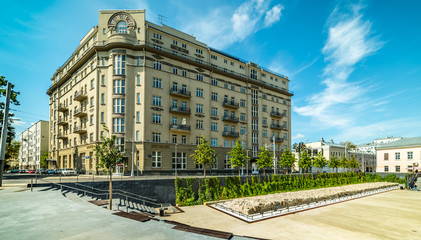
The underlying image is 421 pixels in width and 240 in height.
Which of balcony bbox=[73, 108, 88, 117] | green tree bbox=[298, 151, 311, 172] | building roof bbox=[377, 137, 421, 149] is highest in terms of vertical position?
balcony bbox=[73, 108, 88, 117]

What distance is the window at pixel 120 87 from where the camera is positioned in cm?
4616

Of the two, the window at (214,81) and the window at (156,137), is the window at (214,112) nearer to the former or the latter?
the window at (214,81)

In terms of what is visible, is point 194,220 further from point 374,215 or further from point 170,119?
point 170,119

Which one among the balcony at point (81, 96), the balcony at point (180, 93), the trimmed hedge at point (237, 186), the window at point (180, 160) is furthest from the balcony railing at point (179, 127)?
the balcony at point (81, 96)

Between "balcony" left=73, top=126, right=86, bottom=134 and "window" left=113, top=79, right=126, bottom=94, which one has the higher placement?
"window" left=113, top=79, right=126, bottom=94

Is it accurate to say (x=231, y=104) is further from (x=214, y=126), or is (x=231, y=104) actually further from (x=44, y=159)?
(x=44, y=159)

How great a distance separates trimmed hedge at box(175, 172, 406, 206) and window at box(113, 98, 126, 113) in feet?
72.9

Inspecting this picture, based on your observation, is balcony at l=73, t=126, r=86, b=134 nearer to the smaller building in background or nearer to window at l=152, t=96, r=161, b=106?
window at l=152, t=96, r=161, b=106

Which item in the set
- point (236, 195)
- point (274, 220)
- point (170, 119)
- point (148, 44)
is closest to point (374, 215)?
point (274, 220)

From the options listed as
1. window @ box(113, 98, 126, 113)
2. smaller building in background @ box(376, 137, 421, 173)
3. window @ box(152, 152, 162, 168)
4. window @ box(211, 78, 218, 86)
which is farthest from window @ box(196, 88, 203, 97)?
smaller building in background @ box(376, 137, 421, 173)

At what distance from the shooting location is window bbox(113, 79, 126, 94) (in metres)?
46.2

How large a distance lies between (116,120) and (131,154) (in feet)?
24.0

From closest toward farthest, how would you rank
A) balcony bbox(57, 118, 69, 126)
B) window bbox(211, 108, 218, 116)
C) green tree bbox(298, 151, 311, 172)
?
1. window bbox(211, 108, 218, 116)
2. balcony bbox(57, 118, 69, 126)
3. green tree bbox(298, 151, 311, 172)

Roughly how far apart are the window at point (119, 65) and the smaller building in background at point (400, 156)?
7153 centimetres
